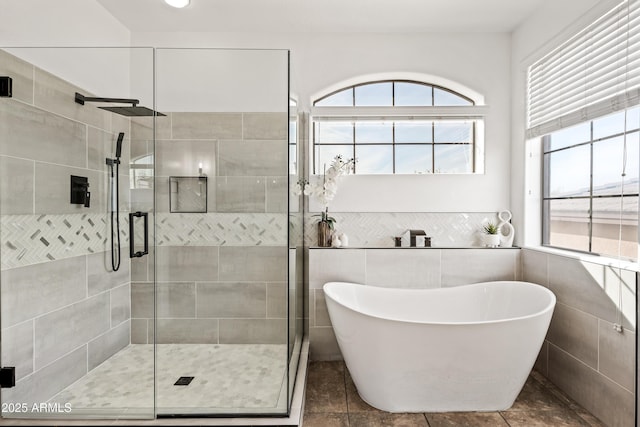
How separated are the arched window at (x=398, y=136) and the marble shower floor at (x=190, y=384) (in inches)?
65.7

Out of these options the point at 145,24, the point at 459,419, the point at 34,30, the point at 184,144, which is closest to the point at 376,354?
the point at 459,419

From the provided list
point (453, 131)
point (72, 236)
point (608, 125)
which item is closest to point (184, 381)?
point (72, 236)

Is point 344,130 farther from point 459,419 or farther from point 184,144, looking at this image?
point 459,419

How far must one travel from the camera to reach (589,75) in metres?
2.24

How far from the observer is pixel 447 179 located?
10.1 ft

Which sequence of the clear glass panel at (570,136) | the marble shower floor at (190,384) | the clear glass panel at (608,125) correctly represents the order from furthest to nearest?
the clear glass panel at (570,136) → the clear glass panel at (608,125) → the marble shower floor at (190,384)

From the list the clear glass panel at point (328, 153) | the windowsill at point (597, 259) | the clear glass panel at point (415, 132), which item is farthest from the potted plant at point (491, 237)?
the clear glass panel at point (328, 153)

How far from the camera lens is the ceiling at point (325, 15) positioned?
2619 mm

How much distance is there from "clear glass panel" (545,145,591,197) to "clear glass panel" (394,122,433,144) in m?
0.90

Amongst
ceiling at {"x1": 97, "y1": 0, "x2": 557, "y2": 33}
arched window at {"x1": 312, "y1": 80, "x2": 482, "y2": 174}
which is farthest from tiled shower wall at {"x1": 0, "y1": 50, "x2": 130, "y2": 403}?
arched window at {"x1": 312, "y1": 80, "x2": 482, "y2": 174}

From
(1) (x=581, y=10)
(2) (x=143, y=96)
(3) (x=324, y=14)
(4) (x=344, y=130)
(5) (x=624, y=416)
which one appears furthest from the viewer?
(4) (x=344, y=130)

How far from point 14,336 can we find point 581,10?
144 inches

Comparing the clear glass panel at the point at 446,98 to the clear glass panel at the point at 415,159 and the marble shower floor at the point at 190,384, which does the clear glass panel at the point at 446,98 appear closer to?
the clear glass panel at the point at 415,159

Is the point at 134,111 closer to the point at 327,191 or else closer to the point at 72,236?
the point at 72,236
